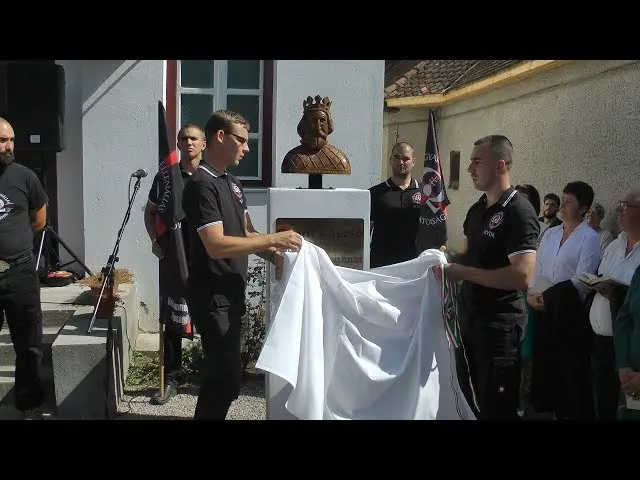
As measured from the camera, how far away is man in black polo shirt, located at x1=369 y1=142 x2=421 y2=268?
592 centimetres

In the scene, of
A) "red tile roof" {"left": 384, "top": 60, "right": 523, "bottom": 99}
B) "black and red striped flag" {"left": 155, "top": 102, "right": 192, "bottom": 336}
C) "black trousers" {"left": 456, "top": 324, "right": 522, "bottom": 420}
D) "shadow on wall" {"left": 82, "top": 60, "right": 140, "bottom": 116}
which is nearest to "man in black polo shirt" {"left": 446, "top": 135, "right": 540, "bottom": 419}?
"black trousers" {"left": 456, "top": 324, "right": 522, "bottom": 420}

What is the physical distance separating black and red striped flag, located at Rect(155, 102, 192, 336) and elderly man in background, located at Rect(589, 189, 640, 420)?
2.85 m

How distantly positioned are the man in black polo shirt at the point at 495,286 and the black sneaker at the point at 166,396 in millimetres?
2617

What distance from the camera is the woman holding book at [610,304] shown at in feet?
14.7

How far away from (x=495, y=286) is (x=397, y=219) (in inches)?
83.5

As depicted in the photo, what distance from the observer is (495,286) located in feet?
12.8

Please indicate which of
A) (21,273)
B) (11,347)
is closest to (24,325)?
(21,273)

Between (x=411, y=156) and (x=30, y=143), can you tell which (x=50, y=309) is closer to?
(x=30, y=143)

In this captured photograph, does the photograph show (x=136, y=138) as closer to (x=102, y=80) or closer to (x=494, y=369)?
(x=102, y=80)

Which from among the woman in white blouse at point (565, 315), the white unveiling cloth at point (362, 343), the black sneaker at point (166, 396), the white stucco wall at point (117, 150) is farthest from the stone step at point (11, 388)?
the woman in white blouse at point (565, 315)

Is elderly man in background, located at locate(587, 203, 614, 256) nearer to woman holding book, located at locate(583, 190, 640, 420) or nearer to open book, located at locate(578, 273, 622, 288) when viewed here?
open book, located at locate(578, 273, 622, 288)

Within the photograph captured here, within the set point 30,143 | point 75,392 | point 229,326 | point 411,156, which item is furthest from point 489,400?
point 30,143

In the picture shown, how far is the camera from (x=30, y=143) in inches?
294
